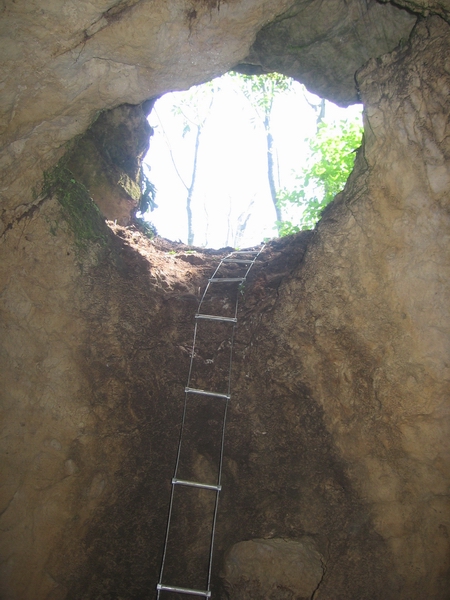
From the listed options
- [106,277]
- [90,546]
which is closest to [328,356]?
[106,277]

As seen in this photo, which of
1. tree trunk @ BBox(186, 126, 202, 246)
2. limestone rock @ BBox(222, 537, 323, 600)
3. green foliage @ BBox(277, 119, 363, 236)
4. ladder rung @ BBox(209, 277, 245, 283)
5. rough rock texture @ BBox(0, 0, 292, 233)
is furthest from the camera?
tree trunk @ BBox(186, 126, 202, 246)

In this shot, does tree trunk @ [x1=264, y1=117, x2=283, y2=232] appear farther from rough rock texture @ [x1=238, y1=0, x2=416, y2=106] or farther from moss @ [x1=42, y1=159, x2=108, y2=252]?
moss @ [x1=42, y1=159, x2=108, y2=252]

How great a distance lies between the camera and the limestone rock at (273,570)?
12.4 ft

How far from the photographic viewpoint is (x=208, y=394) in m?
4.19

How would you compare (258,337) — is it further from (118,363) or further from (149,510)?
(149,510)

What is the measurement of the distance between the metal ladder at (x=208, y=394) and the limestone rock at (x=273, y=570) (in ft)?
0.79

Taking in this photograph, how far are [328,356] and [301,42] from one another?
310 cm

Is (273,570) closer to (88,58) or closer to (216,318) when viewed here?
(216,318)

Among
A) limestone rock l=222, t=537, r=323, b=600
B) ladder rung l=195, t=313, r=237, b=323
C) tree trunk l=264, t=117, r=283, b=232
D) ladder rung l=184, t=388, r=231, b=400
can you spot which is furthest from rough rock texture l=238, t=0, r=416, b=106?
tree trunk l=264, t=117, r=283, b=232

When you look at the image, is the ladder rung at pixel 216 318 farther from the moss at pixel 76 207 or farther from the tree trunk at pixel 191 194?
the tree trunk at pixel 191 194

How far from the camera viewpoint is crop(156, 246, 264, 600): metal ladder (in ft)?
12.6

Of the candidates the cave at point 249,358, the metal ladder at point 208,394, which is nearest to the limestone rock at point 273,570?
the cave at point 249,358

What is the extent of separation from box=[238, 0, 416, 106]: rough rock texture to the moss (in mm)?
2291

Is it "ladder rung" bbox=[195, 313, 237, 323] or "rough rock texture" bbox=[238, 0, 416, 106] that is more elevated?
"rough rock texture" bbox=[238, 0, 416, 106]
